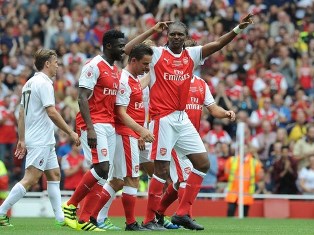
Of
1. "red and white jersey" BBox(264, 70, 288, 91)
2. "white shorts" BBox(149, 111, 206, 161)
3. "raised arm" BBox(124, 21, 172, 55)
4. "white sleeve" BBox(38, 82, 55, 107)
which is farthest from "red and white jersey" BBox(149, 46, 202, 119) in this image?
"red and white jersey" BBox(264, 70, 288, 91)

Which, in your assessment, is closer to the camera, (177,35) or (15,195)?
Answer: (177,35)

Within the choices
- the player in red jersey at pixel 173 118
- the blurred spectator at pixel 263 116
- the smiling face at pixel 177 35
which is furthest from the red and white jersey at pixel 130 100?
the blurred spectator at pixel 263 116

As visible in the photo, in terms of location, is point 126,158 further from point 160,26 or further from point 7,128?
point 7,128

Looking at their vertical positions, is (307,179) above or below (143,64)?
below

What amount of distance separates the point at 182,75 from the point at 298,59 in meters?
12.8

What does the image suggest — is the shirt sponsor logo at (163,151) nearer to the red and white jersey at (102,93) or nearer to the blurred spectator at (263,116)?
the red and white jersey at (102,93)

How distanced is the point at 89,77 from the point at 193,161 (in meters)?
1.89

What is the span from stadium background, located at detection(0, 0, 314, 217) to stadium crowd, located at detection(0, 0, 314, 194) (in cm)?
2

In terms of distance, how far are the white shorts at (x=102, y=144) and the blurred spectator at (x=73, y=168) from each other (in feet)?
26.9

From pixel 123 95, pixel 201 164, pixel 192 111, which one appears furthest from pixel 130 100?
pixel 192 111

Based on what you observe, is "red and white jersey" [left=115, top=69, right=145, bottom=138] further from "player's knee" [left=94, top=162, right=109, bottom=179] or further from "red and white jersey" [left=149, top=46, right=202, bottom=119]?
"player's knee" [left=94, top=162, right=109, bottom=179]

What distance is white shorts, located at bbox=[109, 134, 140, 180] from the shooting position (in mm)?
15453

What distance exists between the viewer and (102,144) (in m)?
15.1

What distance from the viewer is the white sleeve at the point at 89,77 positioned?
15055mm
